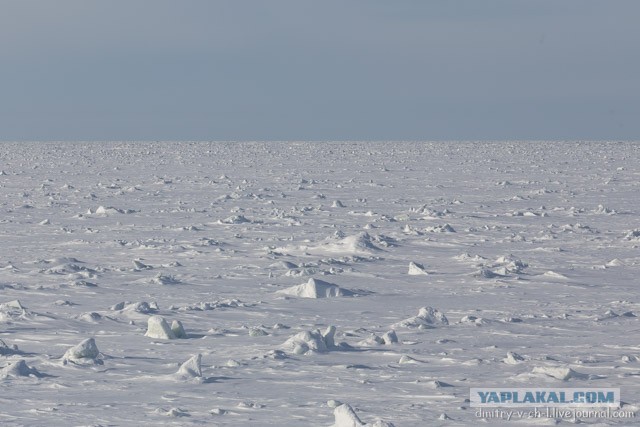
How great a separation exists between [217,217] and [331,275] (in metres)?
7.04

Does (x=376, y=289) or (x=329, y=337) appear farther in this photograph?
(x=376, y=289)

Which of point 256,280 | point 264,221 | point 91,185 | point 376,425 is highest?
point 91,185

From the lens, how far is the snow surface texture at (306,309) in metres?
6.19

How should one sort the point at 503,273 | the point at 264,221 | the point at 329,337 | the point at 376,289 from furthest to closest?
1. the point at 264,221
2. the point at 503,273
3. the point at 376,289
4. the point at 329,337

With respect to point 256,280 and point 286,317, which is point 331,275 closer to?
point 256,280

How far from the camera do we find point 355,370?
270 inches

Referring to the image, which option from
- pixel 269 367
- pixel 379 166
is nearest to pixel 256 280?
pixel 269 367

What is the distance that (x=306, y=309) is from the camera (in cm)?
937

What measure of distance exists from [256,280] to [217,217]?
7.39 metres

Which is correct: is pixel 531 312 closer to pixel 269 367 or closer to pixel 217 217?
pixel 269 367

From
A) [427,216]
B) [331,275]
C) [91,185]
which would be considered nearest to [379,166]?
[91,185]

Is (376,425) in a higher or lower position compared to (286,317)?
lower

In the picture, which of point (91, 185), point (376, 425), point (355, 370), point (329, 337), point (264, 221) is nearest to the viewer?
point (376, 425)

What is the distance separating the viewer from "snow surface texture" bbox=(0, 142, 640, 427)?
6188mm
